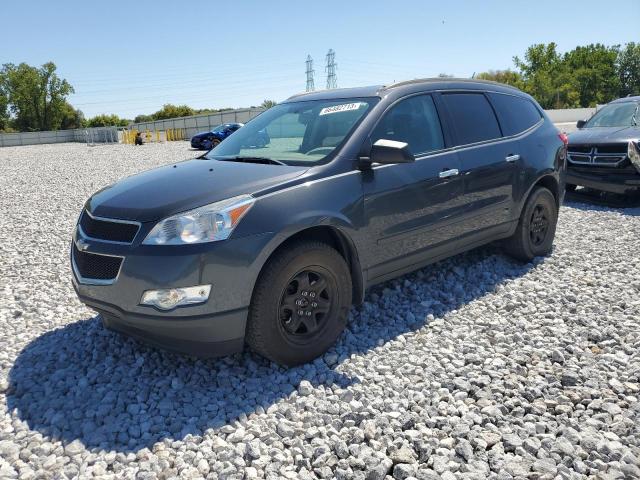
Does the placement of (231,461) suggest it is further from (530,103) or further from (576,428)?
(530,103)

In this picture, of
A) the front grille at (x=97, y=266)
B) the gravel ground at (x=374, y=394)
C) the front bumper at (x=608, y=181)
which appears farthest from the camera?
the front bumper at (x=608, y=181)

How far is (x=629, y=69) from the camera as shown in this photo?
3410 inches

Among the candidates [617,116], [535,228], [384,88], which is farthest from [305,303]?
[617,116]

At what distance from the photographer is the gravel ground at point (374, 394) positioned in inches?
102

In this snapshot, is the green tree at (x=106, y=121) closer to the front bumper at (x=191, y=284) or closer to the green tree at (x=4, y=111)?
the green tree at (x=4, y=111)

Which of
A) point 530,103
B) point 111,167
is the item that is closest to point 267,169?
point 530,103

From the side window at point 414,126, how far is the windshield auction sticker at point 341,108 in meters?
0.26

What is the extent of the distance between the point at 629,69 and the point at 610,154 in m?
94.5

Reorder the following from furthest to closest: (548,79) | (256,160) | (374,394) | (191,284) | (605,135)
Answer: (548,79)
(605,135)
(256,160)
(374,394)
(191,284)

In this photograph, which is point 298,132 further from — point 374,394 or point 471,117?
point 374,394

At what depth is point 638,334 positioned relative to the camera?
A: 3.83 m

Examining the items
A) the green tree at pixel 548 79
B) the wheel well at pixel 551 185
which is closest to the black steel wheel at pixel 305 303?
the wheel well at pixel 551 185

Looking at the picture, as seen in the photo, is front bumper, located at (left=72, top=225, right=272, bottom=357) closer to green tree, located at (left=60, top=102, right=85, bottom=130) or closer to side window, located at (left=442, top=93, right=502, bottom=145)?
side window, located at (left=442, top=93, right=502, bottom=145)

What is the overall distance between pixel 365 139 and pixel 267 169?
762mm
